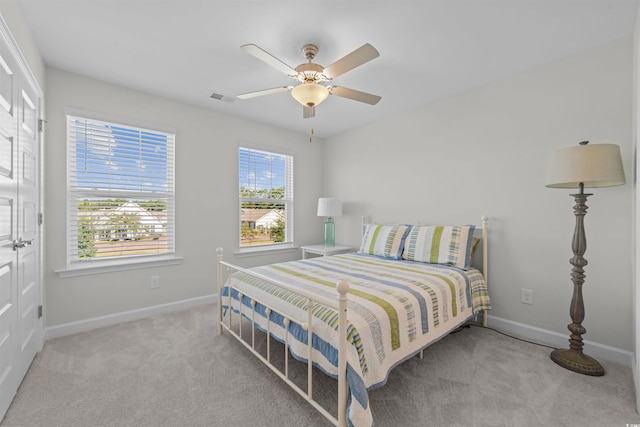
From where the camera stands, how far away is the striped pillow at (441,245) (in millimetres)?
2645

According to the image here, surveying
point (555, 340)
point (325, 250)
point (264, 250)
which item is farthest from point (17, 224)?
point (555, 340)

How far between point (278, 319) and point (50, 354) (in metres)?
1.92

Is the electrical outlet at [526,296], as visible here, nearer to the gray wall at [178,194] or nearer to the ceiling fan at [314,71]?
the ceiling fan at [314,71]

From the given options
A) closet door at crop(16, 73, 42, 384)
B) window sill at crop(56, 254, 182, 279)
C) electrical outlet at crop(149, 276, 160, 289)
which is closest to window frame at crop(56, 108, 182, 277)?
window sill at crop(56, 254, 182, 279)

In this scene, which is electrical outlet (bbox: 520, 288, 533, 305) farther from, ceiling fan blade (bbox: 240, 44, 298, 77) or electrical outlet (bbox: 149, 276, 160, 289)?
electrical outlet (bbox: 149, 276, 160, 289)

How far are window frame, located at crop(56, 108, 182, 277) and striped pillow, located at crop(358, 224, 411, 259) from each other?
2.19m

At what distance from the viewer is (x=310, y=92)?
2.01 m

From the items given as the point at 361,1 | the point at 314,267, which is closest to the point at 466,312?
the point at 314,267

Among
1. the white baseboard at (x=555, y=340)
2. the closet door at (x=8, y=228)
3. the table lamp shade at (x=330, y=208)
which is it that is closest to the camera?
the closet door at (x=8, y=228)

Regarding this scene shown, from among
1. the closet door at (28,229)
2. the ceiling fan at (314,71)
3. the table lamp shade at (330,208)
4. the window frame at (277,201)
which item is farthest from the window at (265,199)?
the closet door at (28,229)

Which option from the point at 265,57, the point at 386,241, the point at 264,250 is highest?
the point at 265,57

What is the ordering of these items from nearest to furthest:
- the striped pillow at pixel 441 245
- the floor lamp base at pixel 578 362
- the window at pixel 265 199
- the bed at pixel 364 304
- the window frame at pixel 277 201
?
the bed at pixel 364 304 → the floor lamp base at pixel 578 362 → the striped pillow at pixel 441 245 → the window frame at pixel 277 201 → the window at pixel 265 199

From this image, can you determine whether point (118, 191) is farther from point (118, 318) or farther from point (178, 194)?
point (118, 318)

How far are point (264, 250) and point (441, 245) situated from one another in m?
2.32
